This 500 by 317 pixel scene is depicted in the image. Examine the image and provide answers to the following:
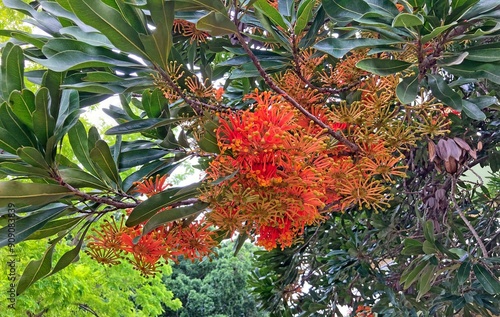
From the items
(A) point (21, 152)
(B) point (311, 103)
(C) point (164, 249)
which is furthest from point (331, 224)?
(A) point (21, 152)

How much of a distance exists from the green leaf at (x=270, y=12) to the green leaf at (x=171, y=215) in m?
0.43

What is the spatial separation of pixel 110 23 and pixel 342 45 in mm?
506

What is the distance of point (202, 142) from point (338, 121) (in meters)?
0.33

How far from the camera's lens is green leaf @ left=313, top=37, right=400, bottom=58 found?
1.10 meters

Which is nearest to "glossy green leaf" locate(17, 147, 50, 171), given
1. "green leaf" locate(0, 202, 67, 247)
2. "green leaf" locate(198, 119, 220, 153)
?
"green leaf" locate(0, 202, 67, 247)

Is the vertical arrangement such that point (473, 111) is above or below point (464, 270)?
above

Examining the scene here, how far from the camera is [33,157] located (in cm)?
98

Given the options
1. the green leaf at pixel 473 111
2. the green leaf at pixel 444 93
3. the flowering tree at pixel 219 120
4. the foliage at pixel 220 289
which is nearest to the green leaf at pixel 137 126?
the flowering tree at pixel 219 120

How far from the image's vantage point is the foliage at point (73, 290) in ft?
11.7

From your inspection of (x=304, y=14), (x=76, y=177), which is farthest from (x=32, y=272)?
(x=304, y=14)

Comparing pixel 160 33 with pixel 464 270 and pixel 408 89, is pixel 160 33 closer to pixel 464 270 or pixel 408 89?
pixel 408 89

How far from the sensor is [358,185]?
1121 millimetres

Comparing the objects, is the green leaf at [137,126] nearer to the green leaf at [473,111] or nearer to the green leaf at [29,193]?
the green leaf at [29,193]

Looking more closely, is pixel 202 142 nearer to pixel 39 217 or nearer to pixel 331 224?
pixel 39 217
